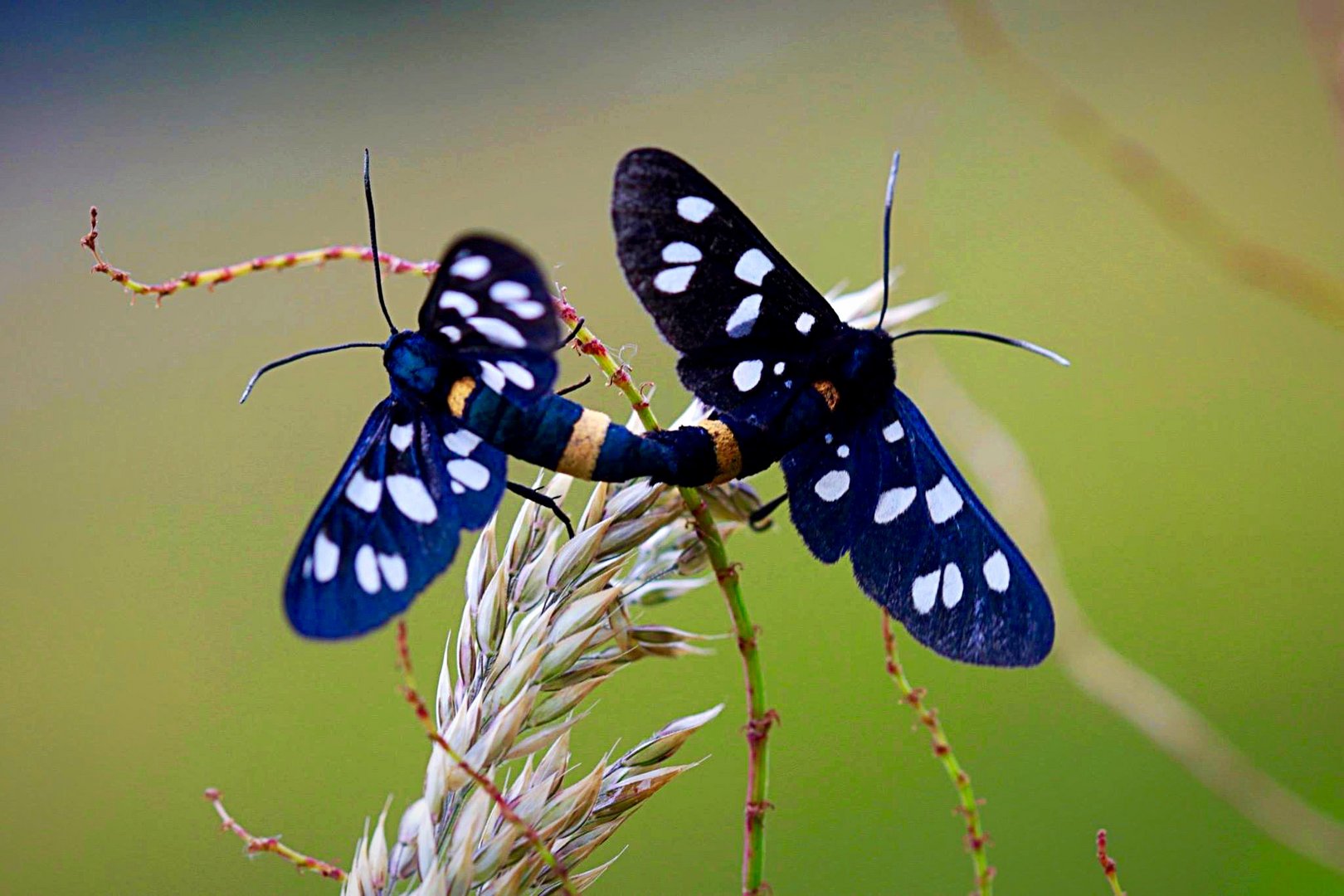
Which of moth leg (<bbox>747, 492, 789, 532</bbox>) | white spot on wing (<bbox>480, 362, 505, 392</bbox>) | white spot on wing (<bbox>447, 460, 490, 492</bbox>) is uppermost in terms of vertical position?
white spot on wing (<bbox>480, 362, 505, 392</bbox>)

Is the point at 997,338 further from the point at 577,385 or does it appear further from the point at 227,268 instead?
the point at 227,268

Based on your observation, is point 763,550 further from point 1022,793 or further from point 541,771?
point 541,771

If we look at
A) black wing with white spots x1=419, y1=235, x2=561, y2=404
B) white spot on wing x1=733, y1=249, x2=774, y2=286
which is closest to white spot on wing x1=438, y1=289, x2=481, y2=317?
black wing with white spots x1=419, y1=235, x2=561, y2=404

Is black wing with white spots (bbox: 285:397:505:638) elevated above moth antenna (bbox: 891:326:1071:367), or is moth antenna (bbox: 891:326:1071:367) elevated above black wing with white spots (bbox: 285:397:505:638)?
black wing with white spots (bbox: 285:397:505:638)

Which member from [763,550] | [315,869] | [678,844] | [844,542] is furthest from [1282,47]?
[315,869]

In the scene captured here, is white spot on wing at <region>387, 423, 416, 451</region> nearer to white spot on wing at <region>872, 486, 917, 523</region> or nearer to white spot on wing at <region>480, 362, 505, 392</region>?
white spot on wing at <region>480, 362, 505, 392</region>
